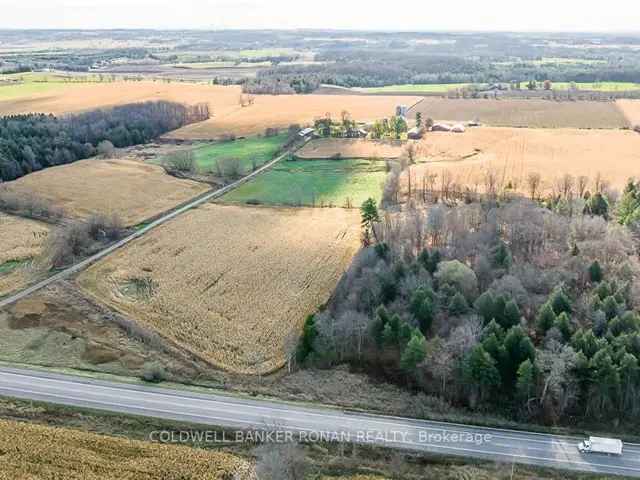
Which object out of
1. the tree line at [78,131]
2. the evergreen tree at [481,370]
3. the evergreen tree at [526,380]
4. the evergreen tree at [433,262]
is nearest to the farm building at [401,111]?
the tree line at [78,131]

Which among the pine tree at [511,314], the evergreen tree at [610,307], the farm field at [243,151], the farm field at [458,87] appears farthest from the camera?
the farm field at [458,87]

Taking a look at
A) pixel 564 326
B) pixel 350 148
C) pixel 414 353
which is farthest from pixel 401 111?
pixel 414 353

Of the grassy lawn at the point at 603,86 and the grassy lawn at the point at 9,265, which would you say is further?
the grassy lawn at the point at 603,86

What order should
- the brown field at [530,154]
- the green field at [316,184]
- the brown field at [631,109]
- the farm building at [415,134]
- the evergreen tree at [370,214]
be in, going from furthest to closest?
the brown field at [631,109]
the farm building at [415,134]
the brown field at [530,154]
the green field at [316,184]
the evergreen tree at [370,214]

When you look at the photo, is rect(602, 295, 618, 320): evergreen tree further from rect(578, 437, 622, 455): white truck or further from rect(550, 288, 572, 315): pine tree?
rect(578, 437, 622, 455): white truck

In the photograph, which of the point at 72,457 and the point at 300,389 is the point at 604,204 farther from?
the point at 72,457

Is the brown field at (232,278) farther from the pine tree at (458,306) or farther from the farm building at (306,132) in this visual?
the farm building at (306,132)

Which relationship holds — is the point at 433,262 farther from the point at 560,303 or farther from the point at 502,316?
the point at 560,303
